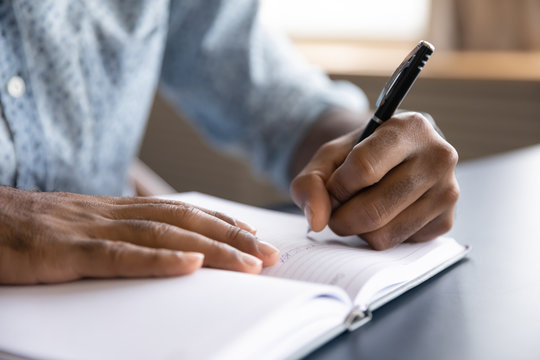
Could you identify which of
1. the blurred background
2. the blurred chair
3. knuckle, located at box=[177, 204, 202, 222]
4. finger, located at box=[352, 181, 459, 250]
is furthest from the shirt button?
the blurred chair

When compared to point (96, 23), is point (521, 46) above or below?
below

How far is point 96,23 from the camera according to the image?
1022mm

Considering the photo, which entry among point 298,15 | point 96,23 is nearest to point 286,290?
point 96,23

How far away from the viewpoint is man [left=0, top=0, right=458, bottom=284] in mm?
487

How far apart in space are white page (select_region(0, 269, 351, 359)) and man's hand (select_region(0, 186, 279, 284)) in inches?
→ 0.5

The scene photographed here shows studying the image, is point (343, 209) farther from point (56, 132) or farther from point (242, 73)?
point (242, 73)

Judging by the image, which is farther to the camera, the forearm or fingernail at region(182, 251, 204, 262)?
the forearm

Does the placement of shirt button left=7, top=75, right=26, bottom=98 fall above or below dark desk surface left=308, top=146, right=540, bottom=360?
above

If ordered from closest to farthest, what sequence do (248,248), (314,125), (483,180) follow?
(248,248) < (483,180) < (314,125)

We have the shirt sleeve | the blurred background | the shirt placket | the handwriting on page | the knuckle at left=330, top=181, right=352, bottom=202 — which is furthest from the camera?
the blurred background

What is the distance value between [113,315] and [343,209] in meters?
0.25

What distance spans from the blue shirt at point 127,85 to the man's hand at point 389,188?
0.48m

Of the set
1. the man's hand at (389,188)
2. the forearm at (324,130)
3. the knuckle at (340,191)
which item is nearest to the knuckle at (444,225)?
the man's hand at (389,188)

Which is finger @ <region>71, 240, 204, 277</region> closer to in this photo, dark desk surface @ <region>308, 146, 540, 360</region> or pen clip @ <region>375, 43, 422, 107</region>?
dark desk surface @ <region>308, 146, 540, 360</region>
